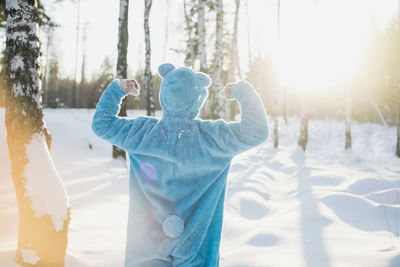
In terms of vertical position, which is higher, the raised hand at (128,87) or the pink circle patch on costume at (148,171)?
the raised hand at (128,87)

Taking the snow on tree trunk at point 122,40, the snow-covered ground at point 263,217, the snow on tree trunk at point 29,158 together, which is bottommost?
the snow-covered ground at point 263,217

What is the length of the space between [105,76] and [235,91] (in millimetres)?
35840

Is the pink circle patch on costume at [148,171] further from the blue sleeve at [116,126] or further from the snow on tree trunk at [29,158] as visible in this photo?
the snow on tree trunk at [29,158]

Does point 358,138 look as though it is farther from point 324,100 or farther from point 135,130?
point 135,130

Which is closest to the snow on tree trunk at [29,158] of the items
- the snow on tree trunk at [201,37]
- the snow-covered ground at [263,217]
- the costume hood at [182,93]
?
the snow-covered ground at [263,217]

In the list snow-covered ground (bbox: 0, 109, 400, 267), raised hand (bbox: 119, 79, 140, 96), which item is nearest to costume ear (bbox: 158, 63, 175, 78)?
raised hand (bbox: 119, 79, 140, 96)

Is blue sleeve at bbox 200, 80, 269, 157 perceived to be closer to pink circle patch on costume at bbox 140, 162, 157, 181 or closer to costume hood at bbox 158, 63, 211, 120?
costume hood at bbox 158, 63, 211, 120

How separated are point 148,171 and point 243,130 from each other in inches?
21.5

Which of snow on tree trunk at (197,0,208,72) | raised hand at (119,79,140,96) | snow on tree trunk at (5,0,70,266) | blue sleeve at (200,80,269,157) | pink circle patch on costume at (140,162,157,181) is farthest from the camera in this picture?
snow on tree trunk at (197,0,208,72)

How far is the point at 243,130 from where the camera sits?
1.27 meters

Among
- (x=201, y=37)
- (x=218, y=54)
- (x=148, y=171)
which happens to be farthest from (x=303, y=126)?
(x=148, y=171)

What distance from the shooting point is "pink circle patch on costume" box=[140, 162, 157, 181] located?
1384 millimetres

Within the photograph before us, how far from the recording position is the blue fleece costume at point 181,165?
51.4 inches

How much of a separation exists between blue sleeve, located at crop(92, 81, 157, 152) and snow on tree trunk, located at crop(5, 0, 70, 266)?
4.22 ft
